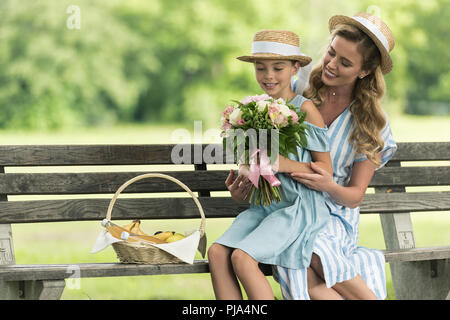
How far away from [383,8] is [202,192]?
1763cm

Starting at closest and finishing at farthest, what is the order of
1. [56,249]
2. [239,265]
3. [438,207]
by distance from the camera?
[239,265]
[438,207]
[56,249]

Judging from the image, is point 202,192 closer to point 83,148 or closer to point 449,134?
point 83,148

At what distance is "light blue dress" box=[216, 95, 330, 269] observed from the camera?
2.55 meters

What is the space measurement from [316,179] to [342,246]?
1.03ft

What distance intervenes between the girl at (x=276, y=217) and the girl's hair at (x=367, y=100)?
20 centimetres

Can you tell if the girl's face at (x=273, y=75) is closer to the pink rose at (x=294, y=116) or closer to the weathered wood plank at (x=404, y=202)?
the pink rose at (x=294, y=116)

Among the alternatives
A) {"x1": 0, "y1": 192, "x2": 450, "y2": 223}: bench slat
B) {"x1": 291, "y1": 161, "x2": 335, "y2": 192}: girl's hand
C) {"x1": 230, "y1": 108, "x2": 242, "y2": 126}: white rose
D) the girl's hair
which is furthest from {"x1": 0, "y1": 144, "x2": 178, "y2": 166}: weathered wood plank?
the girl's hair

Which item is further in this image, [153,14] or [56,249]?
[153,14]

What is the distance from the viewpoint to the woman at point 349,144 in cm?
261


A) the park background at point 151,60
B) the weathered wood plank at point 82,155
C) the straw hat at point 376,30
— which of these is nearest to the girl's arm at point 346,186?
the straw hat at point 376,30

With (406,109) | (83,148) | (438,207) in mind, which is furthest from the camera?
(406,109)

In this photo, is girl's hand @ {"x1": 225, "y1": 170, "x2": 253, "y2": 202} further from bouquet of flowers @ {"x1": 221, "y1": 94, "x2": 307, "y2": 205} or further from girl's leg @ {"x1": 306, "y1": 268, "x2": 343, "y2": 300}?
girl's leg @ {"x1": 306, "y1": 268, "x2": 343, "y2": 300}

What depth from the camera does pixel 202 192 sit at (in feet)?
11.0
